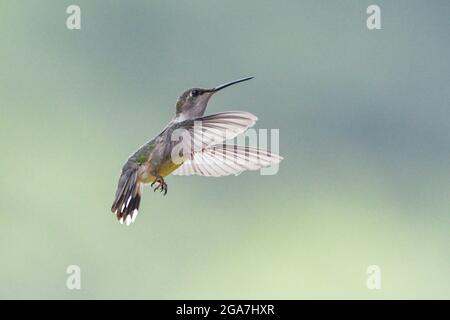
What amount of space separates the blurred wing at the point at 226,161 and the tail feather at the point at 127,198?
0.30 ft

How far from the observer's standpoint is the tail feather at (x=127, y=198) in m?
1.51

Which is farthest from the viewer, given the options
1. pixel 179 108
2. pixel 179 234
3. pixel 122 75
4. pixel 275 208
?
pixel 122 75

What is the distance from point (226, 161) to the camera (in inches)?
67.9

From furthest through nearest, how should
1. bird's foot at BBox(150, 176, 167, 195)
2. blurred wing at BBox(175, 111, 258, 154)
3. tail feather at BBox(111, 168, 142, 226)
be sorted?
bird's foot at BBox(150, 176, 167, 195)
tail feather at BBox(111, 168, 142, 226)
blurred wing at BBox(175, 111, 258, 154)

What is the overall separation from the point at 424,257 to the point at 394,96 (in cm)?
114

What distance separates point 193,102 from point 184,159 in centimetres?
12

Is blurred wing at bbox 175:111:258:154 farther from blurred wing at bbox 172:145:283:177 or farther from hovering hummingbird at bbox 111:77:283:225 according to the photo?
blurred wing at bbox 172:145:283:177

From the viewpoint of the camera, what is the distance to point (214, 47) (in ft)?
14.8

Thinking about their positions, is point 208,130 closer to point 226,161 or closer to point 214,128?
point 214,128

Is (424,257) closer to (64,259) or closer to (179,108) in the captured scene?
(64,259)

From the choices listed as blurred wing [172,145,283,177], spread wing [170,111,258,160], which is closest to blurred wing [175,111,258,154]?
spread wing [170,111,258,160]

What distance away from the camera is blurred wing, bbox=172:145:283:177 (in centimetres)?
156

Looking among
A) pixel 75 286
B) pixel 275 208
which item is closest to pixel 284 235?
pixel 275 208

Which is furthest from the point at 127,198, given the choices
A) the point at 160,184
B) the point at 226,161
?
the point at 226,161
